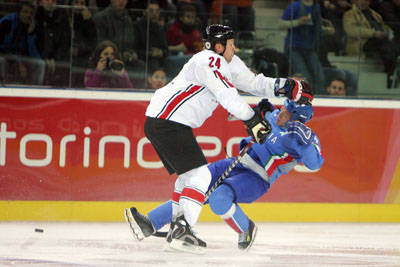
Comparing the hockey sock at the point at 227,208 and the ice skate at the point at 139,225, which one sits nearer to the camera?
the hockey sock at the point at 227,208

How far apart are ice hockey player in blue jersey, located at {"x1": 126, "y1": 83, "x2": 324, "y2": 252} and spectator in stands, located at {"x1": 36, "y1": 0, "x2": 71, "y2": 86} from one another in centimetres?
182

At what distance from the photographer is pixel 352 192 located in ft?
20.0

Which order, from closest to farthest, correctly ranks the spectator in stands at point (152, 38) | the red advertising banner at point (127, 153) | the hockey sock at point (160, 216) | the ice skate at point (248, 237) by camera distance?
the ice skate at point (248, 237)
the hockey sock at point (160, 216)
the red advertising banner at point (127, 153)
the spectator in stands at point (152, 38)

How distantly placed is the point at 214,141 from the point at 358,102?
48.8 inches

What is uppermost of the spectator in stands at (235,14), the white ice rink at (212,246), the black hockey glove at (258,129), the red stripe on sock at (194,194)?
the spectator in stands at (235,14)

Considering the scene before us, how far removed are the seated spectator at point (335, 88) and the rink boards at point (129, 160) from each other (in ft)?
0.28

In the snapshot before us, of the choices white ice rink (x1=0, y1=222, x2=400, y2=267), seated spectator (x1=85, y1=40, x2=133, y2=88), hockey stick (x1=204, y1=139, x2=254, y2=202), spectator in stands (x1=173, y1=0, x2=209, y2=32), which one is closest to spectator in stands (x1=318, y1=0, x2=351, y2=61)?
spectator in stands (x1=173, y1=0, x2=209, y2=32)

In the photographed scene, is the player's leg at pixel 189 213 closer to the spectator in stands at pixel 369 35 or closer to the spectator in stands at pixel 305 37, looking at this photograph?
the spectator in stands at pixel 305 37

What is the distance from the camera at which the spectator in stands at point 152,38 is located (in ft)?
19.3

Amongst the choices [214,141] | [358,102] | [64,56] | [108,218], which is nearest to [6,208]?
[108,218]

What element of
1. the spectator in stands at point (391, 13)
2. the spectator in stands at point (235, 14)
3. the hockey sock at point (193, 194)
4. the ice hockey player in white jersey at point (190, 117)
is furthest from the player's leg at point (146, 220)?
the spectator in stands at point (391, 13)

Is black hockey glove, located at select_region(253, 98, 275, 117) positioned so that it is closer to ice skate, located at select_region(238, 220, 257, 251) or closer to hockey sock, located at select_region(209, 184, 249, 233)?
hockey sock, located at select_region(209, 184, 249, 233)

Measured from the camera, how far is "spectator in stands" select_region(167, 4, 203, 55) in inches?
234

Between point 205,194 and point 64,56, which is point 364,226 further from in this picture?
point 64,56
